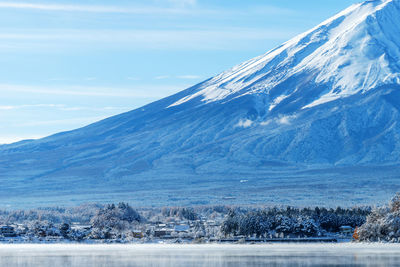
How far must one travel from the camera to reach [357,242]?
312 feet

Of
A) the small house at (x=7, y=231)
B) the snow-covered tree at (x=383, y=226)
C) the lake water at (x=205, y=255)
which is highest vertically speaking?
the small house at (x=7, y=231)

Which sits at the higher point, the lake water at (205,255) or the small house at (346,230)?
the small house at (346,230)

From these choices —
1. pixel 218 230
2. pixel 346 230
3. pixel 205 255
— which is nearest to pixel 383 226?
pixel 346 230

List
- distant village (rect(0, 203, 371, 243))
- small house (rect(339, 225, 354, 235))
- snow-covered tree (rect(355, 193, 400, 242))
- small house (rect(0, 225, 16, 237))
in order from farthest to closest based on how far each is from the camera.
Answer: small house (rect(0, 225, 16, 237)) < small house (rect(339, 225, 354, 235)) < distant village (rect(0, 203, 371, 243)) < snow-covered tree (rect(355, 193, 400, 242))

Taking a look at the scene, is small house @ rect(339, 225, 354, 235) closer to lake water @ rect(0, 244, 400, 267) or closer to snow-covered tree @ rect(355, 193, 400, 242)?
lake water @ rect(0, 244, 400, 267)

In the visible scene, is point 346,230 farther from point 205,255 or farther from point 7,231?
point 7,231

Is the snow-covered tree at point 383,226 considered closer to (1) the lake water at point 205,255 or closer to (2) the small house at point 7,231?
(1) the lake water at point 205,255

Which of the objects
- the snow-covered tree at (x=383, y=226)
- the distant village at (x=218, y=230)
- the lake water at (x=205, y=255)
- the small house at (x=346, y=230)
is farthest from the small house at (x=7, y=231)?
the snow-covered tree at (x=383, y=226)

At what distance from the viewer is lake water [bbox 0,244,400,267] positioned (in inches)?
2936

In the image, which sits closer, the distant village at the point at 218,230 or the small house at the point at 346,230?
the distant village at the point at 218,230

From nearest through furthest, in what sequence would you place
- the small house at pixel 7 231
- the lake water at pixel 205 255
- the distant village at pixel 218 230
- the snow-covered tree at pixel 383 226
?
the lake water at pixel 205 255 < the snow-covered tree at pixel 383 226 < the distant village at pixel 218 230 < the small house at pixel 7 231

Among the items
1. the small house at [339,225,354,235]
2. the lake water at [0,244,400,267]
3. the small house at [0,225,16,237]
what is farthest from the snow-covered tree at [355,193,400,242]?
the small house at [0,225,16,237]

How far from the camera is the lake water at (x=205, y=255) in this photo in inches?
2936

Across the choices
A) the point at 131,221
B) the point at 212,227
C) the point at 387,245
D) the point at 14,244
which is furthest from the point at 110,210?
the point at 387,245
